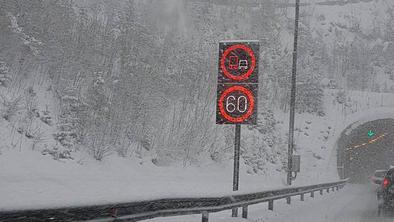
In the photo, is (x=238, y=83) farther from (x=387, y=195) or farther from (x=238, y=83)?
(x=387, y=195)

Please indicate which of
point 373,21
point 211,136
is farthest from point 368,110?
point 373,21

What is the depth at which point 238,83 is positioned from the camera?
40.5 feet

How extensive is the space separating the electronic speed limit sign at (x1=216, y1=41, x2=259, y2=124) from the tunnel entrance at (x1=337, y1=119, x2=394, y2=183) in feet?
107

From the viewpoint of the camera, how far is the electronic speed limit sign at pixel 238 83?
40.1 ft

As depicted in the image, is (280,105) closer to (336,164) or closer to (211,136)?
(336,164)

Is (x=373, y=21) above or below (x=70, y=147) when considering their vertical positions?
above

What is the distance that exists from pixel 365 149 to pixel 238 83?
61.6 meters

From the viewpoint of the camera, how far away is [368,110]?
49.7m

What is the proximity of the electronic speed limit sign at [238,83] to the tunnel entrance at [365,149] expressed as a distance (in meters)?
32.5

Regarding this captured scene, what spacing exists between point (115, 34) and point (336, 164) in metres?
23.6

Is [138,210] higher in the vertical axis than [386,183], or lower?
higher

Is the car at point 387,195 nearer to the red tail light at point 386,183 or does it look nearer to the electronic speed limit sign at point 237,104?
the red tail light at point 386,183

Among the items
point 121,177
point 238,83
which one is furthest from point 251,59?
point 121,177

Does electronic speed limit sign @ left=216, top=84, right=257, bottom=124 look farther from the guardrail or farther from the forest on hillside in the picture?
the forest on hillside
